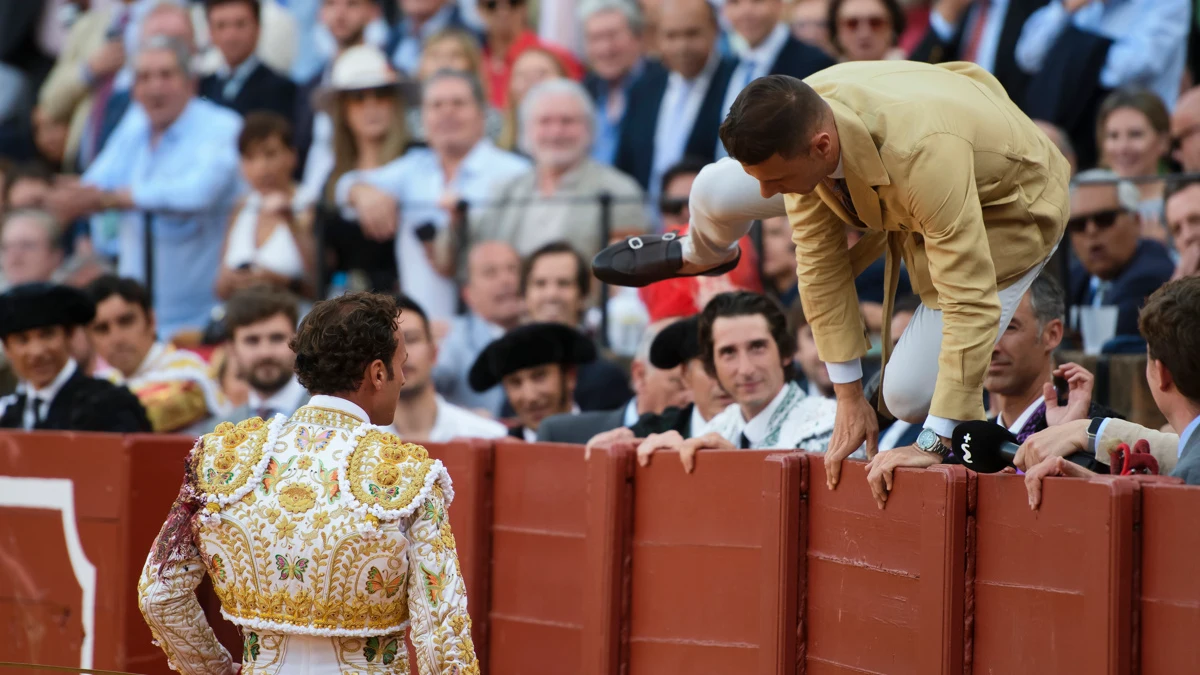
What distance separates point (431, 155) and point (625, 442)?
434cm

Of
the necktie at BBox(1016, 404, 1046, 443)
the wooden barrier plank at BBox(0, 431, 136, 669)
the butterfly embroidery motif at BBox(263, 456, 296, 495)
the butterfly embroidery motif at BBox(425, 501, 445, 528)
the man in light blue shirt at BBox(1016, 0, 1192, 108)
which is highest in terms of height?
the man in light blue shirt at BBox(1016, 0, 1192, 108)

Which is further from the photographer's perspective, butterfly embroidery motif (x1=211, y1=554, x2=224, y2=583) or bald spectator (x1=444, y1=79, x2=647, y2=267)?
bald spectator (x1=444, y1=79, x2=647, y2=267)

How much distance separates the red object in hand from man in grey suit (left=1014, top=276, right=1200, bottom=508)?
0.04m

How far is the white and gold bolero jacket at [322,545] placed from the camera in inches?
137

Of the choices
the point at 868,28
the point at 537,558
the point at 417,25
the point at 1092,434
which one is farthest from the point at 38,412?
the point at 1092,434

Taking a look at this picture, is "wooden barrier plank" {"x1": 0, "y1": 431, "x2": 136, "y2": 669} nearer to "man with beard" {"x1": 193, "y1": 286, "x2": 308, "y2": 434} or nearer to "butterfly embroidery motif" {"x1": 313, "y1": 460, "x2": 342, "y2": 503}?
"man with beard" {"x1": 193, "y1": 286, "x2": 308, "y2": 434}

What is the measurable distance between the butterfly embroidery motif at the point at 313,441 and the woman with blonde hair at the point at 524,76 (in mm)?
5810

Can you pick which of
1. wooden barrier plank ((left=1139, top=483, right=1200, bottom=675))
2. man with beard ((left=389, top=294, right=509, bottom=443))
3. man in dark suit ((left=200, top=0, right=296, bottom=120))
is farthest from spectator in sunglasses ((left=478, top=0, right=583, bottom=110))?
wooden barrier plank ((left=1139, top=483, right=1200, bottom=675))

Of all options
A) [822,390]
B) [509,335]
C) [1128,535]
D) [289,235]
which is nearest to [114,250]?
[289,235]

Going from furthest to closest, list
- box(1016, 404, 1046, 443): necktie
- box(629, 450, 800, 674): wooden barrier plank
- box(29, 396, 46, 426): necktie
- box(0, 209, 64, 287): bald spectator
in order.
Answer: box(0, 209, 64, 287): bald spectator
box(29, 396, 46, 426): necktie
box(629, 450, 800, 674): wooden barrier plank
box(1016, 404, 1046, 443): necktie

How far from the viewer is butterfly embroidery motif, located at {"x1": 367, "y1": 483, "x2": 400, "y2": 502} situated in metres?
3.48

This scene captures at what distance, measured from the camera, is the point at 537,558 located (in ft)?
17.9

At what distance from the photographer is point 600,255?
16.4ft

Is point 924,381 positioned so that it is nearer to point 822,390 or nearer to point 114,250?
point 822,390
